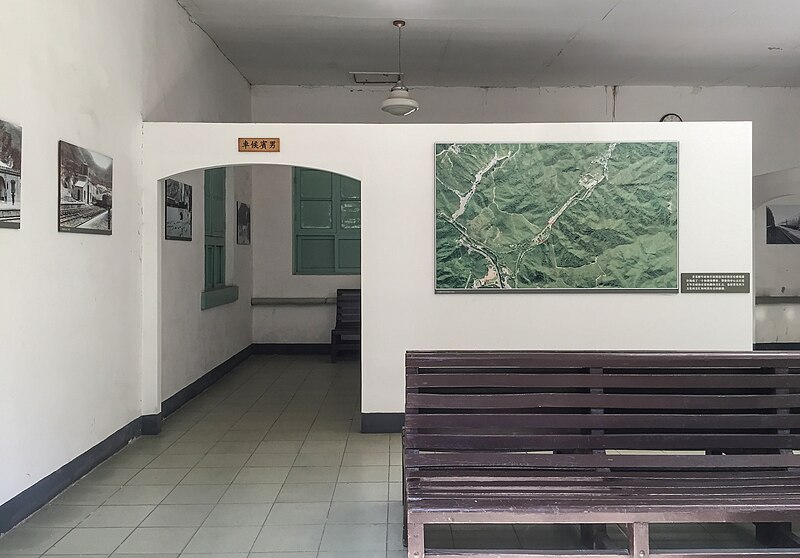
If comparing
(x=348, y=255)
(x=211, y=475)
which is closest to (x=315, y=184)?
(x=348, y=255)

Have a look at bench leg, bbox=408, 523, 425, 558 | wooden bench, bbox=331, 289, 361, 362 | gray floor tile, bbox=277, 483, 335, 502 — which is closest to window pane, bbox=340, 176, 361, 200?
wooden bench, bbox=331, 289, 361, 362

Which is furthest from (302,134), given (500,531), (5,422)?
(500,531)

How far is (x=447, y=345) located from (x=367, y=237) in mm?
1031

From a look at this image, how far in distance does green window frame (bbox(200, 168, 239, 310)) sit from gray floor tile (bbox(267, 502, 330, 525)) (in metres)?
3.60

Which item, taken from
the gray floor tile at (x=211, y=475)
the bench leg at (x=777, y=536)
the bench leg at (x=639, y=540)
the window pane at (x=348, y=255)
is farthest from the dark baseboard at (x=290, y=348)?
the bench leg at (x=639, y=540)

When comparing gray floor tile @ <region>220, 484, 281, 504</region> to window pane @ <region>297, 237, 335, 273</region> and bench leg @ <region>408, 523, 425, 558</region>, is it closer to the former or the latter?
bench leg @ <region>408, 523, 425, 558</region>

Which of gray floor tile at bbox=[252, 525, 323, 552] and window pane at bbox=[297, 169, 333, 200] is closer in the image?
gray floor tile at bbox=[252, 525, 323, 552]

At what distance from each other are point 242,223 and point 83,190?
15.8 feet

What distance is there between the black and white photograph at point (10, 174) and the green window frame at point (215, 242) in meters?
3.45

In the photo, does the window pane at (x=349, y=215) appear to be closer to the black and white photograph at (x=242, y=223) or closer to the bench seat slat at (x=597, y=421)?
the black and white photograph at (x=242, y=223)

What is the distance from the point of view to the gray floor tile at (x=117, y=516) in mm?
3512

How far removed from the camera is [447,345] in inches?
210

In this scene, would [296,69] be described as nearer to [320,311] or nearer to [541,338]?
[320,311]

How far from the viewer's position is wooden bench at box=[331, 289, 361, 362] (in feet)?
29.9
